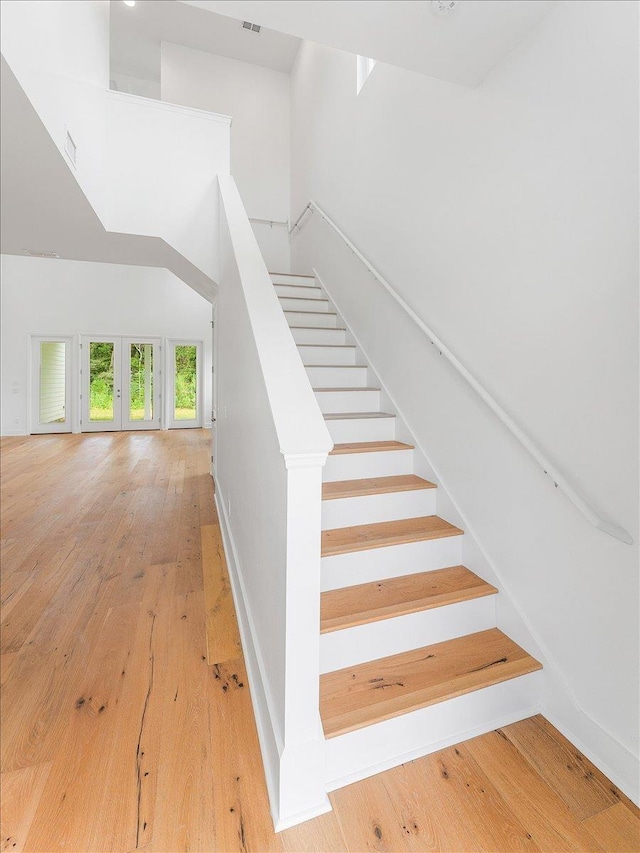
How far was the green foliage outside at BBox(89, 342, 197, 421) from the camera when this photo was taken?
8.61 m

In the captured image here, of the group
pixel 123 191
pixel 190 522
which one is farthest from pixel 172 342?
pixel 190 522

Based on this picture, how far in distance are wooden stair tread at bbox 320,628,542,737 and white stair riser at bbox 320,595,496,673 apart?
27 mm

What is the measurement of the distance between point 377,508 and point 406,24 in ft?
6.34

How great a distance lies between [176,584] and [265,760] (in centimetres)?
137

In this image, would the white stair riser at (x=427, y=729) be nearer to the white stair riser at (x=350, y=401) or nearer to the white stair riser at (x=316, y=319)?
the white stair riser at (x=350, y=401)

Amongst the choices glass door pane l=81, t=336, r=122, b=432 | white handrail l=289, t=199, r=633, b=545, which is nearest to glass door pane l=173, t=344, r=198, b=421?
glass door pane l=81, t=336, r=122, b=432

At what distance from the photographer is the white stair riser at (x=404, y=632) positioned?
154 cm

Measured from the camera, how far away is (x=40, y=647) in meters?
1.92

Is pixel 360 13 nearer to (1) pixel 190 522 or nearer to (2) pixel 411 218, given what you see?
(2) pixel 411 218

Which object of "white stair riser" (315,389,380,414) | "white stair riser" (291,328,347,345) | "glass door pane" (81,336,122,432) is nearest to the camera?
"white stair riser" (315,389,380,414)

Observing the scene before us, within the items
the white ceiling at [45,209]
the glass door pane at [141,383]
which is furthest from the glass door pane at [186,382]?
the white ceiling at [45,209]

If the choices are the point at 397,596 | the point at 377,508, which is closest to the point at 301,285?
the point at 377,508

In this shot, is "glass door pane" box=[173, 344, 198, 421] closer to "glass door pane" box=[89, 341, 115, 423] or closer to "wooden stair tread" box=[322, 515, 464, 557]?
"glass door pane" box=[89, 341, 115, 423]

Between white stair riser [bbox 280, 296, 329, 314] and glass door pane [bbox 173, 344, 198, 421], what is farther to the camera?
glass door pane [bbox 173, 344, 198, 421]
